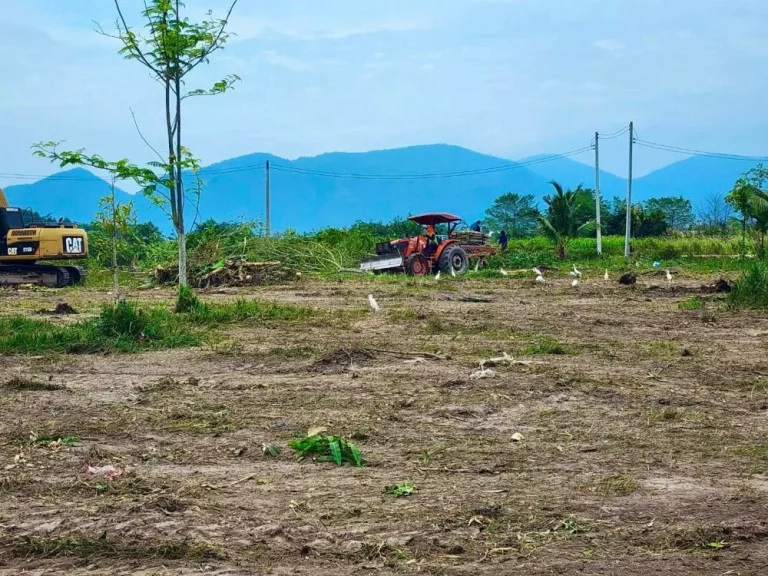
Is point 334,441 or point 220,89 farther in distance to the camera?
point 220,89

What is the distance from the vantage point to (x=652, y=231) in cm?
5181

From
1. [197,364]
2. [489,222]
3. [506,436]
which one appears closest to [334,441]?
[506,436]

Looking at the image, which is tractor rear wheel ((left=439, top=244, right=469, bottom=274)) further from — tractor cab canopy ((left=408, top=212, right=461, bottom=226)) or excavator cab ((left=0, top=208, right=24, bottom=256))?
excavator cab ((left=0, top=208, right=24, bottom=256))

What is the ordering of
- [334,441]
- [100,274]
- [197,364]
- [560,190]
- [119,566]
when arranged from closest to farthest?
1. [119,566]
2. [334,441]
3. [197,364]
4. [100,274]
5. [560,190]

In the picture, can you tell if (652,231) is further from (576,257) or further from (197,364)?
(197,364)

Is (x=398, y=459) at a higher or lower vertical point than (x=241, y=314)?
lower

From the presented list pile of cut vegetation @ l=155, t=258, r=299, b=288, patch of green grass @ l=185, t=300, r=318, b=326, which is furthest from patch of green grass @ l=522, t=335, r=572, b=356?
pile of cut vegetation @ l=155, t=258, r=299, b=288

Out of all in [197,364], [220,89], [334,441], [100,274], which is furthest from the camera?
[100,274]

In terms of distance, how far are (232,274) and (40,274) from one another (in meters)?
5.32

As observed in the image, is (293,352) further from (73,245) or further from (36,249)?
(73,245)

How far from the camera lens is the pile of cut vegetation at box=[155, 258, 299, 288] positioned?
25281 mm

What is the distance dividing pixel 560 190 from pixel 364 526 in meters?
32.7

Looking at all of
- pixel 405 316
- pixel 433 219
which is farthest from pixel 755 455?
pixel 433 219

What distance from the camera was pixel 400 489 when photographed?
5.56 meters
